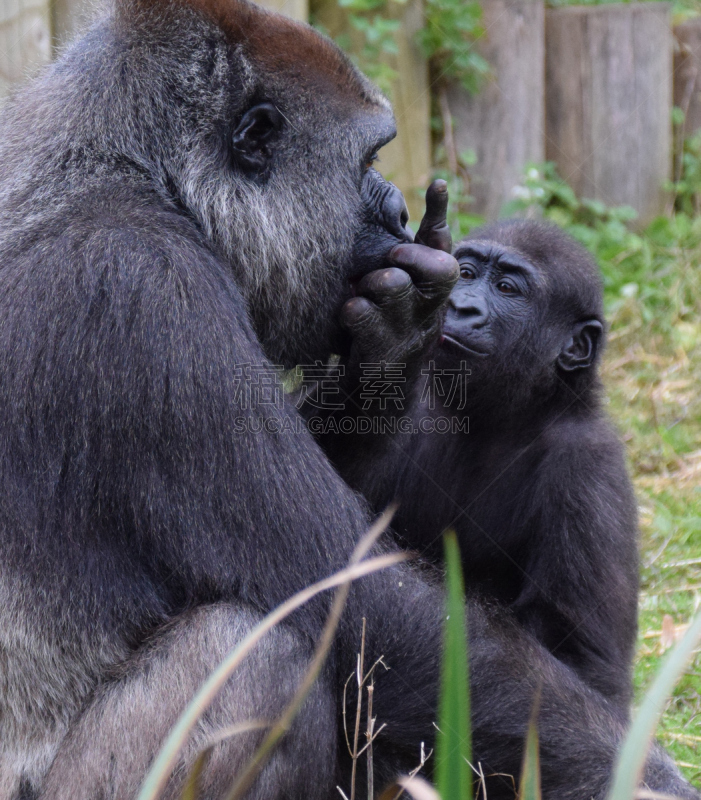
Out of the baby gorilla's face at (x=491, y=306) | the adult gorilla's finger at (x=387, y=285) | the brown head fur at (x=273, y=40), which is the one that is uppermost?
the brown head fur at (x=273, y=40)

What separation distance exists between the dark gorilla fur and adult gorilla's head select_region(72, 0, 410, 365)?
0.02m

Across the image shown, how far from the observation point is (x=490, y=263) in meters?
3.57

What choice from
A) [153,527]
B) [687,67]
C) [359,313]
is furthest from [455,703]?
[687,67]

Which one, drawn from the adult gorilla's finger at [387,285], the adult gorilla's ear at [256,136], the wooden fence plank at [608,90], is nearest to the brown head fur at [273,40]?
the adult gorilla's ear at [256,136]

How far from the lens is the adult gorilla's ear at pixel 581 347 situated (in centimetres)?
350

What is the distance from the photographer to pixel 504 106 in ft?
22.1

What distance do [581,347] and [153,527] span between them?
1808 millimetres

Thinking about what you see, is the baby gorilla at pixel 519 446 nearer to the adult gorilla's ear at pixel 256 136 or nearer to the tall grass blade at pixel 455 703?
the adult gorilla's ear at pixel 256 136

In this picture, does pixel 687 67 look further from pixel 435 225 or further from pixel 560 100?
pixel 435 225

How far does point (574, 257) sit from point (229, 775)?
7.17 ft

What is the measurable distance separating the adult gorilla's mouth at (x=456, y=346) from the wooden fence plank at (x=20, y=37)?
2455mm

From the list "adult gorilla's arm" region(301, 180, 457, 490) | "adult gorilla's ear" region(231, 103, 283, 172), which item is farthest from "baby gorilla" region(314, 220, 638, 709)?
"adult gorilla's ear" region(231, 103, 283, 172)

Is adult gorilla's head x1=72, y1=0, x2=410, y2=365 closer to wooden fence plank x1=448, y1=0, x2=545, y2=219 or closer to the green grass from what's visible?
the green grass

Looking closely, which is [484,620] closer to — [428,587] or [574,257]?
[428,587]
